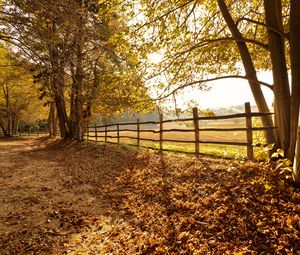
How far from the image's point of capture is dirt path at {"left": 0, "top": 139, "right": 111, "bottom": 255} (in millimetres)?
4223

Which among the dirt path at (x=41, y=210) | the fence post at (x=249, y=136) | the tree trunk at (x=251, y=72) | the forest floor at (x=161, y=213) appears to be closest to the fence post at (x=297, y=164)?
the forest floor at (x=161, y=213)

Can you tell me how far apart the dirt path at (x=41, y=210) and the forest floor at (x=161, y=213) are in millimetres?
16

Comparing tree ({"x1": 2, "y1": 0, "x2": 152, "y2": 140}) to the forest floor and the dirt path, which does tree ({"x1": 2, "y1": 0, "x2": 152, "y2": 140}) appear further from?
the dirt path

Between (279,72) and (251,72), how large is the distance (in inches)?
38.4

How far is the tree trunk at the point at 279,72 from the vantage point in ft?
17.3

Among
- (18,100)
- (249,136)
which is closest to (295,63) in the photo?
(249,136)

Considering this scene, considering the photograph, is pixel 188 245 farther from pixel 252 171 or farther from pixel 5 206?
pixel 5 206

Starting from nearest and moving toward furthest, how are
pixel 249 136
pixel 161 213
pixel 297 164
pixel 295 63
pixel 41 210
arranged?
1. pixel 297 164
2. pixel 295 63
3. pixel 161 213
4. pixel 41 210
5. pixel 249 136

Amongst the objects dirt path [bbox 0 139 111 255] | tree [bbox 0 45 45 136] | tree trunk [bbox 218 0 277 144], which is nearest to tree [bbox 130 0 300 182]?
tree trunk [bbox 218 0 277 144]

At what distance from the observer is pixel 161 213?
5.05 m

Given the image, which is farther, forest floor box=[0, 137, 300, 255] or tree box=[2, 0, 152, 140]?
tree box=[2, 0, 152, 140]

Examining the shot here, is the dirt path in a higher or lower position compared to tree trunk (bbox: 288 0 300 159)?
lower

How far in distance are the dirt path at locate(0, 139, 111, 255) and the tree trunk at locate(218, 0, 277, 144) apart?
4.44 meters

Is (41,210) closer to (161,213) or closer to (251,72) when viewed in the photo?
(161,213)
